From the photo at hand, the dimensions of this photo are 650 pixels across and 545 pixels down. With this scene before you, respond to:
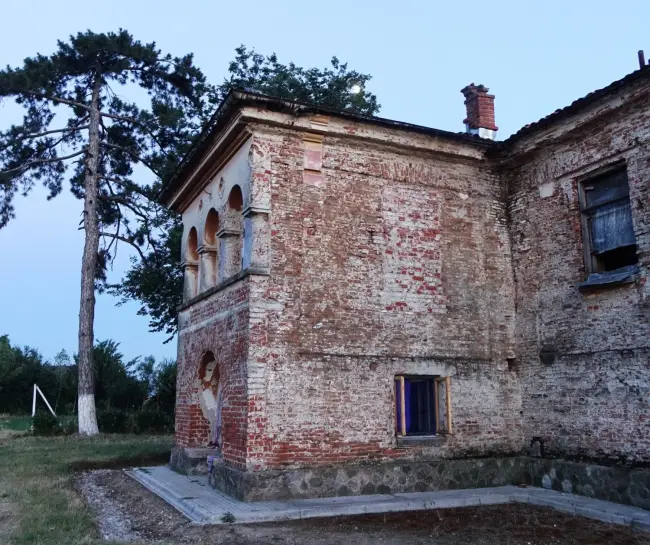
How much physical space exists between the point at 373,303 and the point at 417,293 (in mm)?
881

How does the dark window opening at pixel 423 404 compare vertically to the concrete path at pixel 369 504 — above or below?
above

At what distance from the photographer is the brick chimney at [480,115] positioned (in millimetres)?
12891

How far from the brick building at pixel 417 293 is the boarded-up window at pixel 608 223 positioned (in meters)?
0.03

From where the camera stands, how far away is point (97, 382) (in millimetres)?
27625

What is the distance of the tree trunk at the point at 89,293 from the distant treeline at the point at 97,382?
5235 millimetres

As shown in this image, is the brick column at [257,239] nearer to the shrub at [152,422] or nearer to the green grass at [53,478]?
the green grass at [53,478]

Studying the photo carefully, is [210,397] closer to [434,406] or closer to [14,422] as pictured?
[434,406]

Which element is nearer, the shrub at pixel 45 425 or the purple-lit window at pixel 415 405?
the purple-lit window at pixel 415 405

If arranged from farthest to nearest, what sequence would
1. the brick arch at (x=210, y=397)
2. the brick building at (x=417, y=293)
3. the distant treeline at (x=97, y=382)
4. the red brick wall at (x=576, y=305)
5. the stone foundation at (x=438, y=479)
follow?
1. the distant treeline at (x=97, y=382)
2. the brick arch at (x=210, y=397)
3. the brick building at (x=417, y=293)
4. the red brick wall at (x=576, y=305)
5. the stone foundation at (x=438, y=479)

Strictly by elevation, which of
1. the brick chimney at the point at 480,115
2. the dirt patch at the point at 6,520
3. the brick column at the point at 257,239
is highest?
the brick chimney at the point at 480,115

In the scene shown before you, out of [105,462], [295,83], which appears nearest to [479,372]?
[105,462]

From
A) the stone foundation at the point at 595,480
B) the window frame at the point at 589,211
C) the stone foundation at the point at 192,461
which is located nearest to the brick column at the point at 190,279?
the stone foundation at the point at 192,461

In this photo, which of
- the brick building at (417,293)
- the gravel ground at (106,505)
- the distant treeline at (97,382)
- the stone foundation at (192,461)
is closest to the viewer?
the gravel ground at (106,505)

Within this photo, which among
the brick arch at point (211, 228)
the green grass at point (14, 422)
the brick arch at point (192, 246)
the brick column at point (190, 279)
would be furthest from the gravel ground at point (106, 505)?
the green grass at point (14, 422)
